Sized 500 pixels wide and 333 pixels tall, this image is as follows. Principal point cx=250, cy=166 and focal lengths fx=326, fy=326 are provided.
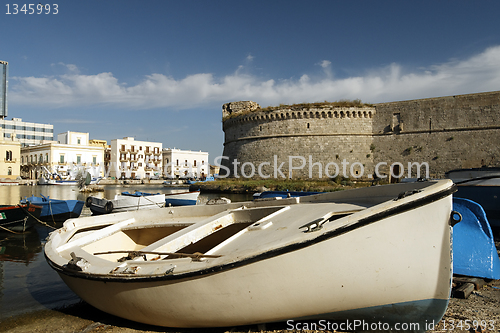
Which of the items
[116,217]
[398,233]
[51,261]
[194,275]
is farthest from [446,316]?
[116,217]

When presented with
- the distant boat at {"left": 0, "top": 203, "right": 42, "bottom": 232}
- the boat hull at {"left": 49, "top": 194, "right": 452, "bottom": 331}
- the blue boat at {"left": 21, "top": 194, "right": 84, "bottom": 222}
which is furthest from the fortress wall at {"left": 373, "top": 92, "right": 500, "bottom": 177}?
the boat hull at {"left": 49, "top": 194, "right": 452, "bottom": 331}

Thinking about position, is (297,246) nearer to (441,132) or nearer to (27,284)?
(27,284)

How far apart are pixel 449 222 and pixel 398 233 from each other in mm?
538

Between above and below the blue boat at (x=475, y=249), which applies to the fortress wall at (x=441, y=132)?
above

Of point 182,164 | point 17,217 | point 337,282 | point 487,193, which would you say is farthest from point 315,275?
point 182,164

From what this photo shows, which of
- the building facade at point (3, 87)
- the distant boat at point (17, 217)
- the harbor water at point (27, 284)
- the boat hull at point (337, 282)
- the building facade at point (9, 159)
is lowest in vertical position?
the harbor water at point (27, 284)

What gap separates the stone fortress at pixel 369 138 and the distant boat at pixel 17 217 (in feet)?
66.2

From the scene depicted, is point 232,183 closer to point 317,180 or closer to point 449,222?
point 317,180

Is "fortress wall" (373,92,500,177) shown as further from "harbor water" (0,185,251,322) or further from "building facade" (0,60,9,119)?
"building facade" (0,60,9,119)

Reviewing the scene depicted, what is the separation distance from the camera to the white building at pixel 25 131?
2527 inches

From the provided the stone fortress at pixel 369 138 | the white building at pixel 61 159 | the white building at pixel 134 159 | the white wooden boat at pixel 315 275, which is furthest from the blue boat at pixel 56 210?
the white building at pixel 134 159

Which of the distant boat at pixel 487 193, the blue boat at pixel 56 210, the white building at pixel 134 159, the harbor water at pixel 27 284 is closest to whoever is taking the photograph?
the harbor water at pixel 27 284

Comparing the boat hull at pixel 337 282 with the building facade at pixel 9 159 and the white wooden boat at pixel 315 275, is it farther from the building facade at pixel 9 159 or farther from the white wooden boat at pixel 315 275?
the building facade at pixel 9 159

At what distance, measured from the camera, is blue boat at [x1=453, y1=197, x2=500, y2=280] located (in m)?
4.41
